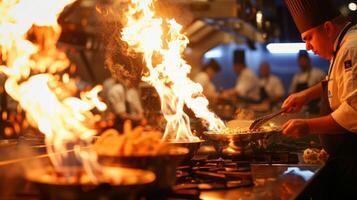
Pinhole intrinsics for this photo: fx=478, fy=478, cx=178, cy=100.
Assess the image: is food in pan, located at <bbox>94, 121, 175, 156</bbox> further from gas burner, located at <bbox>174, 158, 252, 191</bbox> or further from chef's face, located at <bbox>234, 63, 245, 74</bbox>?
chef's face, located at <bbox>234, 63, 245, 74</bbox>

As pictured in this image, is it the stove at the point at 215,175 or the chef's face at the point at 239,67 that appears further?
the chef's face at the point at 239,67

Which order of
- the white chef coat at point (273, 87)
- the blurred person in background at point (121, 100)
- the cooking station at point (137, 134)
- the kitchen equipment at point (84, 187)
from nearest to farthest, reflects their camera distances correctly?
the kitchen equipment at point (84, 187)
the cooking station at point (137, 134)
the blurred person in background at point (121, 100)
the white chef coat at point (273, 87)

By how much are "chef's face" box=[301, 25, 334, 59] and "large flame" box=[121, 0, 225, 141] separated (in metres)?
0.96

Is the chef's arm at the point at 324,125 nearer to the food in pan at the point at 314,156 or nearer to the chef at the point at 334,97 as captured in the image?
the chef at the point at 334,97

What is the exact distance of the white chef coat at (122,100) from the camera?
29.9 feet

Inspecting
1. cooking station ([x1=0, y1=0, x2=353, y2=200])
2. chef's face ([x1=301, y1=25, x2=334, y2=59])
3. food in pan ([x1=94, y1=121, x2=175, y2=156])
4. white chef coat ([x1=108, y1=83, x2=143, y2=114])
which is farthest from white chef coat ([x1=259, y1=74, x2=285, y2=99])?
food in pan ([x1=94, y1=121, x2=175, y2=156])

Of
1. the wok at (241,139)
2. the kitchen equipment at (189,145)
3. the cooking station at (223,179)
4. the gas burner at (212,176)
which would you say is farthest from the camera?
the wok at (241,139)

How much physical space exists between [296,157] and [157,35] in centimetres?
145

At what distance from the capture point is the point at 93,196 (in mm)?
1643

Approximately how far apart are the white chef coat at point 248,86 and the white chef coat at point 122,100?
9.13 feet

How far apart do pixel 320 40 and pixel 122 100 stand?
6.15 meters

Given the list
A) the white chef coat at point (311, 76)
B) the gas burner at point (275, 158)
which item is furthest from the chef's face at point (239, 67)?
the gas burner at point (275, 158)

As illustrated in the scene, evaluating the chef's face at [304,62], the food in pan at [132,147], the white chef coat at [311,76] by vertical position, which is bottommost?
the food in pan at [132,147]

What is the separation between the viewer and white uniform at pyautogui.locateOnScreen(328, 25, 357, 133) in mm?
3084
